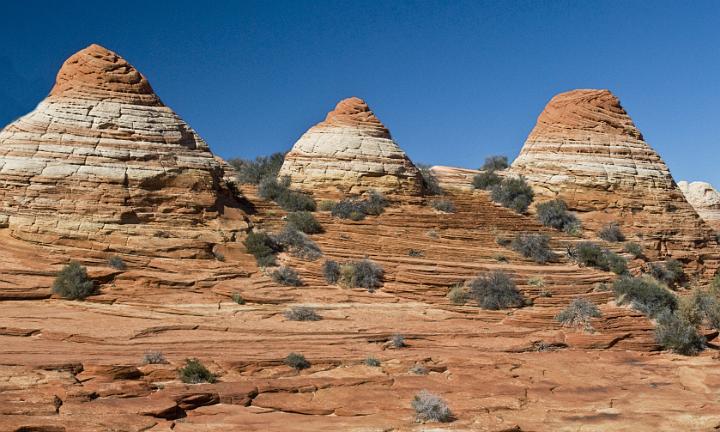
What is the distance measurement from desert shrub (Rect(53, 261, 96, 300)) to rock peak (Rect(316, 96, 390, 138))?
13419mm

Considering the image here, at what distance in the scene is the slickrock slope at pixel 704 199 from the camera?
40312 millimetres

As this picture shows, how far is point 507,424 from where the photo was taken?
1288cm

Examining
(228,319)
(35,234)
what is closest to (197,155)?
(35,234)

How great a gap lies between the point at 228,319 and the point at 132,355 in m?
3.51


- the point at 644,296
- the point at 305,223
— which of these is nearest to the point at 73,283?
the point at 305,223

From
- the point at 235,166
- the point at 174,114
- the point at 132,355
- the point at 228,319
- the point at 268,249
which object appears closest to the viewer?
the point at 132,355

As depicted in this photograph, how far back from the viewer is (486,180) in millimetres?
32375

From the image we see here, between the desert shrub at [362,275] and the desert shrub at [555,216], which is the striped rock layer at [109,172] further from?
the desert shrub at [555,216]

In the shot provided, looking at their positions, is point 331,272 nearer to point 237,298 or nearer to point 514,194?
point 237,298

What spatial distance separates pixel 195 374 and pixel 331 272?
A: 803 centimetres

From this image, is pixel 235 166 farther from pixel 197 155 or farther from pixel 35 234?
pixel 35 234

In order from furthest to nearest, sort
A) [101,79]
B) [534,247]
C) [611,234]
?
[611,234] → [534,247] → [101,79]

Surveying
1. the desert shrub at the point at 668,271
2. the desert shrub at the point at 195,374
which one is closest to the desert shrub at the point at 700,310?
the desert shrub at the point at 668,271

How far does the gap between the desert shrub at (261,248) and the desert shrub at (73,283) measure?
437cm
